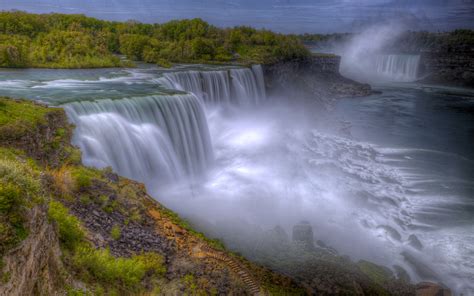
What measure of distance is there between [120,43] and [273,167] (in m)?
29.0

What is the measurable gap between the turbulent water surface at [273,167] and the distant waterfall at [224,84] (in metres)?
0.17

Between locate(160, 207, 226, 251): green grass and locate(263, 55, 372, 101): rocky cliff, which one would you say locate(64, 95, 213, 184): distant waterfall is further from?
locate(263, 55, 372, 101): rocky cliff

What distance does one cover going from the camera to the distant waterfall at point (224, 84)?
28734mm

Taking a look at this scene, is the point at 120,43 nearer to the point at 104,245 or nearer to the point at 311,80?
the point at 311,80

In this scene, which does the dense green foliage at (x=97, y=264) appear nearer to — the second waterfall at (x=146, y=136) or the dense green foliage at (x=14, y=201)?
the dense green foliage at (x=14, y=201)

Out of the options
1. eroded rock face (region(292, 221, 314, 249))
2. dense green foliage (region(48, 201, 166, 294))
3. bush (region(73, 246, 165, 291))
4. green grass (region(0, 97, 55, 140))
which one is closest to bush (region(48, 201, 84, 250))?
dense green foliage (region(48, 201, 166, 294))

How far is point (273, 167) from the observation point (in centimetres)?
2206

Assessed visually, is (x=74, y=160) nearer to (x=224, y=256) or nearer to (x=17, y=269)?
(x=224, y=256)

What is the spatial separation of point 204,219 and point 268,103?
27419 mm

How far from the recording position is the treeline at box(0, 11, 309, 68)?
31594 mm

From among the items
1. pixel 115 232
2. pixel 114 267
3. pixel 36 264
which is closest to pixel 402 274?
pixel 115 232

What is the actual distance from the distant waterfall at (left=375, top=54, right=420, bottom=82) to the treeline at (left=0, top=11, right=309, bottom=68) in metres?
29.4

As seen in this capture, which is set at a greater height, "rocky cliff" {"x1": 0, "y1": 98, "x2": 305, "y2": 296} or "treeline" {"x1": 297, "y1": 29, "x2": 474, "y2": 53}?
"treeline" {"x1": 297, "y1": 29, "x2": 474, "y2": 53}

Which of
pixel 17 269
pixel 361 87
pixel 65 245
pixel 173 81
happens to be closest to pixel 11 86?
pixel 173 81
